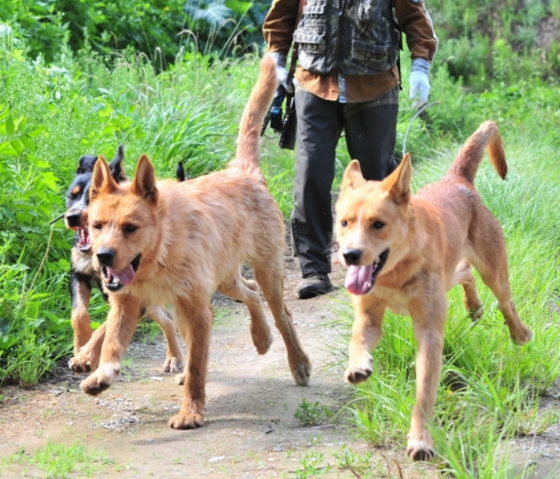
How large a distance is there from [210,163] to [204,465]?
480 centimetres

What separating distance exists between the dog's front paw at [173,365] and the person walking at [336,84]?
5.71ft

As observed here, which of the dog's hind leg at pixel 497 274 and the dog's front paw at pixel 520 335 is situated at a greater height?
the dog's hind leg at pixel 497 274

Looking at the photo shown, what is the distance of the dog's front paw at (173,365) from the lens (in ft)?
20.8

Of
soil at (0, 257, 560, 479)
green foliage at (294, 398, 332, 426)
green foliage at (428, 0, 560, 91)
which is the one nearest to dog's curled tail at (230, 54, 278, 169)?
soil at (0, 257, 560, 479)

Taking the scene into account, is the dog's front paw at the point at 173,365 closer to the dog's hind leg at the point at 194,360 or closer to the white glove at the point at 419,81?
the dog's hind leg at the point at 194,360

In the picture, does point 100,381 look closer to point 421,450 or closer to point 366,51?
→ point 421,450

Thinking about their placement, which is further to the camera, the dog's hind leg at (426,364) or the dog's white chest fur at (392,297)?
the dog's white chest fur at (392,297)

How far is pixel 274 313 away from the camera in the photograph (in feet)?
20.1

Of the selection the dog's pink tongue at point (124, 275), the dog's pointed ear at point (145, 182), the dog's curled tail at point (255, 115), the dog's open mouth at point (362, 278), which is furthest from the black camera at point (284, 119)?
the dog's open mouth at point (362, 278)

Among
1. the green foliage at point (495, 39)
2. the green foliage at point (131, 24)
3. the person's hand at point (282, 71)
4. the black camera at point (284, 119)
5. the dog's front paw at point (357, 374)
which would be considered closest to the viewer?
the dog's front paw at point (357, 374)

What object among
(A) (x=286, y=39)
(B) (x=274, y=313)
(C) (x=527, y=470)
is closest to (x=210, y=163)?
(A) (x=286, y=39)

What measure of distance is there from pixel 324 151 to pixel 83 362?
303 cm

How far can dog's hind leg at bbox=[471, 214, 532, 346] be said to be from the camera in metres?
5.75

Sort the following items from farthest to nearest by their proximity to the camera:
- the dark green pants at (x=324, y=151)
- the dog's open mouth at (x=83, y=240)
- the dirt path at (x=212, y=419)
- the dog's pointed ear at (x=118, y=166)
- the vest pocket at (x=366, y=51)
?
the dark green pants at (x=324, y=151) → the vest pocket at (x=366, y=51) → the dog's pointed ear at (x=118, y=166) → the dog's open mouth at (x=83, y=240) → the dirt path at (x=212, y=419)
